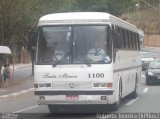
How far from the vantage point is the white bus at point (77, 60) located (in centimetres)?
1664

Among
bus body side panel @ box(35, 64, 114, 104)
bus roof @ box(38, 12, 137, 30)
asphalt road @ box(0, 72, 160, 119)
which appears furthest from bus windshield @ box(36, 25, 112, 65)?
asphalt road @ box(0, 72, 160, 119)

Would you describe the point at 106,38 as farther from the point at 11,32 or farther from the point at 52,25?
the point at 11,32

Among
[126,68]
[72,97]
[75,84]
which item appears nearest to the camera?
[72,97]

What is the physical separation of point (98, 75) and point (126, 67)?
4.24 meters

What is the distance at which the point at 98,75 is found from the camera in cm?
1669

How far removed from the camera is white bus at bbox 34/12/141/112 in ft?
54.6

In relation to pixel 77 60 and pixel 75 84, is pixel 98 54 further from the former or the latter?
pixel 75 84

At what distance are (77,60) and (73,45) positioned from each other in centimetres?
48

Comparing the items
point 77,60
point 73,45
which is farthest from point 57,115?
point 73,45

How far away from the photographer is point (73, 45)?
17.0 m

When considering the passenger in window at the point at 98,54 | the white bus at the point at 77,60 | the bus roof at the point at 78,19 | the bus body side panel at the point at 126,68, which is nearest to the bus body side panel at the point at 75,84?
the white bus at the point at 77,60

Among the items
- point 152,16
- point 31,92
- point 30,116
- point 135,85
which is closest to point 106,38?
point 30,116

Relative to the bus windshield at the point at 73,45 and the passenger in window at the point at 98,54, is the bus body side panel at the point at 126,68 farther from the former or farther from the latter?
the bus windshield at the point at 73,45

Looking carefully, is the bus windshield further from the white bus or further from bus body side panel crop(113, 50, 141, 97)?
bus body side panel crop(113, 50, 141, 97)
